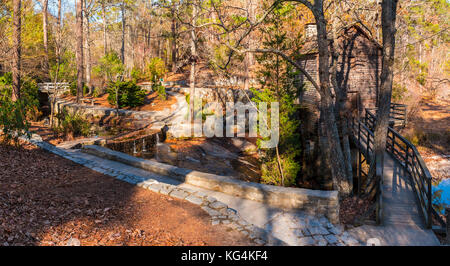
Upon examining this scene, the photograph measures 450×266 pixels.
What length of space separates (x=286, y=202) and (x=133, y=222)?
3135mm

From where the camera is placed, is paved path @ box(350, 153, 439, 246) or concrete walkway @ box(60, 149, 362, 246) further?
paved path @ box(350, 153, 439, 246)

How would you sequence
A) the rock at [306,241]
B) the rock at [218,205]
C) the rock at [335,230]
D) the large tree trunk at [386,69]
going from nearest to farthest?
the rock at [306,241], the rock at [335,230], the rock at [218,205], the large tree trunk at [386,69]

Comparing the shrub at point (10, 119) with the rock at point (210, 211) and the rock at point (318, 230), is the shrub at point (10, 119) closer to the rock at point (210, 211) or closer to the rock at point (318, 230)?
the rock at point (210, 211)

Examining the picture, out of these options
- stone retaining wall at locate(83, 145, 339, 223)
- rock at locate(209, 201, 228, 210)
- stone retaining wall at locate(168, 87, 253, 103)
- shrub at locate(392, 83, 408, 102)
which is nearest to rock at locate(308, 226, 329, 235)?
stone retaining wall at locate(83, 145, 339, 223)

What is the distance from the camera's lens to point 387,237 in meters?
6.40

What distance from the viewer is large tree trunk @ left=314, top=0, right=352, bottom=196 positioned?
28.2 ft

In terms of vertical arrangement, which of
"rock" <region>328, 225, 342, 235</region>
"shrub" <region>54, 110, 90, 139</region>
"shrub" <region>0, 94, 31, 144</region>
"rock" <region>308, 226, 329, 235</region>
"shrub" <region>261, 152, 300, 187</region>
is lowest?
"shrub" <region>261, 152, 300, 187</region>

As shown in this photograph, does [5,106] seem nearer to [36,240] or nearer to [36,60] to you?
[36,240]

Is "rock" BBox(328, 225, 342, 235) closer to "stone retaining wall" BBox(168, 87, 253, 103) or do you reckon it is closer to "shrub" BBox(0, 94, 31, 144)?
"shrub" BBox(0, 94, 31, 144)

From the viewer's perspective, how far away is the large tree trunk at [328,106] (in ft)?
28.2

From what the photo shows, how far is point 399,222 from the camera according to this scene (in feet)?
23.1

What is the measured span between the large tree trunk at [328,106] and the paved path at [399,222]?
1264 mm

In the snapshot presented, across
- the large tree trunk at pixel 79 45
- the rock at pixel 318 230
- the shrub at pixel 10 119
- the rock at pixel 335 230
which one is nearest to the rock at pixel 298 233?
the rock at pixel 318 230

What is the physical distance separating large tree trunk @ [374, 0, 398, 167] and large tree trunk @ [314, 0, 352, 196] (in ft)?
3.75
